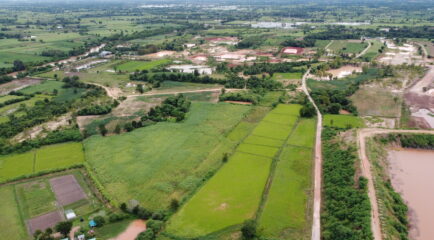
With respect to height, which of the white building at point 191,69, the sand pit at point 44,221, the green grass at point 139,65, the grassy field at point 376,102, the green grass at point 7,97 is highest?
the green grass at point 139,65

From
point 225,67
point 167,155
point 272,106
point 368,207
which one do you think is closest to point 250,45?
point 225,67

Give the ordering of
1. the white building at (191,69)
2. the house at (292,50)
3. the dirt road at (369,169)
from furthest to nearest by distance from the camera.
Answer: the house at (292,50), the white building at (191,69), the dirt road at (369,169)

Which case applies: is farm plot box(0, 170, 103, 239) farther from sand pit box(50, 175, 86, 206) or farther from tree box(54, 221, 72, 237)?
tree box(54, 221, 72, 237)

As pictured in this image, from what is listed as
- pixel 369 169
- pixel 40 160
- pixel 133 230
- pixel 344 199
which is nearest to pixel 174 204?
pixel 133 230

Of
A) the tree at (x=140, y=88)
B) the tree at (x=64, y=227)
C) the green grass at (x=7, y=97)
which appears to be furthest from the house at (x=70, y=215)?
the green grass at (x=7, y=97)

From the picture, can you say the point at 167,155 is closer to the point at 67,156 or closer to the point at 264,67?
the point at 67,156

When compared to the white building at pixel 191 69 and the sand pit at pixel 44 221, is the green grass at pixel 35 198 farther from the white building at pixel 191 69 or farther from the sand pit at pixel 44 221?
the white building at pixel 191 69

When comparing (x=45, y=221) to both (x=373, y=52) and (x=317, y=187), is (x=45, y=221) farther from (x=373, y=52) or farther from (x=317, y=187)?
(x=373, y=52)

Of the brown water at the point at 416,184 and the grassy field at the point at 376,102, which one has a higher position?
the grassy field at the point at 376,102
